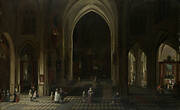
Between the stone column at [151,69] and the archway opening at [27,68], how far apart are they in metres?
12.7

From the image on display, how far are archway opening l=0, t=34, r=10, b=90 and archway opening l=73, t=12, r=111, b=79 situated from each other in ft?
61.7

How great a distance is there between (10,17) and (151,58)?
15.8 meters

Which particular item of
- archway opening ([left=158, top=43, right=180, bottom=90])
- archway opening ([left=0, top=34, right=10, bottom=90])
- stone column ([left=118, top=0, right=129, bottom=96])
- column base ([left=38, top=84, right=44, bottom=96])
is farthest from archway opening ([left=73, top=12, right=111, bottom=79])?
column base ([left=38, top=84, right=44, bottom=96])

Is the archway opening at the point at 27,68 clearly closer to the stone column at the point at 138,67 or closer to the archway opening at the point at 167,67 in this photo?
the archway opening at the point at 167,67

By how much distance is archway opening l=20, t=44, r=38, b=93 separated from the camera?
22.1 m

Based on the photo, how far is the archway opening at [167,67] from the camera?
20.0 meters

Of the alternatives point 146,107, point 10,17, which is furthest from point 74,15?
point 146,107

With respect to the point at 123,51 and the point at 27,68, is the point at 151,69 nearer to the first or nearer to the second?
the point at 123,51

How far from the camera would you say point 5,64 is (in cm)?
2080

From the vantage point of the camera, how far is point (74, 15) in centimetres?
3381

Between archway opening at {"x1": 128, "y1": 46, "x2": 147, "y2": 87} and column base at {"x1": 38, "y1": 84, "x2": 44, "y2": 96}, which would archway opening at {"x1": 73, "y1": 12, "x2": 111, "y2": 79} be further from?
column base at {"x1": 38, "y1": 84, "x2": 44, "y2": 96}

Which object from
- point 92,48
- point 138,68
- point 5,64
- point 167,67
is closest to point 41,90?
point 5,64

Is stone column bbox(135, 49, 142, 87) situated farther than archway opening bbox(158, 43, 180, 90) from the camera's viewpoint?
Yes

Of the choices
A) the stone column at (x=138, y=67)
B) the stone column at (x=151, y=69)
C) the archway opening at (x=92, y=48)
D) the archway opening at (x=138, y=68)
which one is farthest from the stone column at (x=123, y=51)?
the archway opening at (x=92, y=48)
